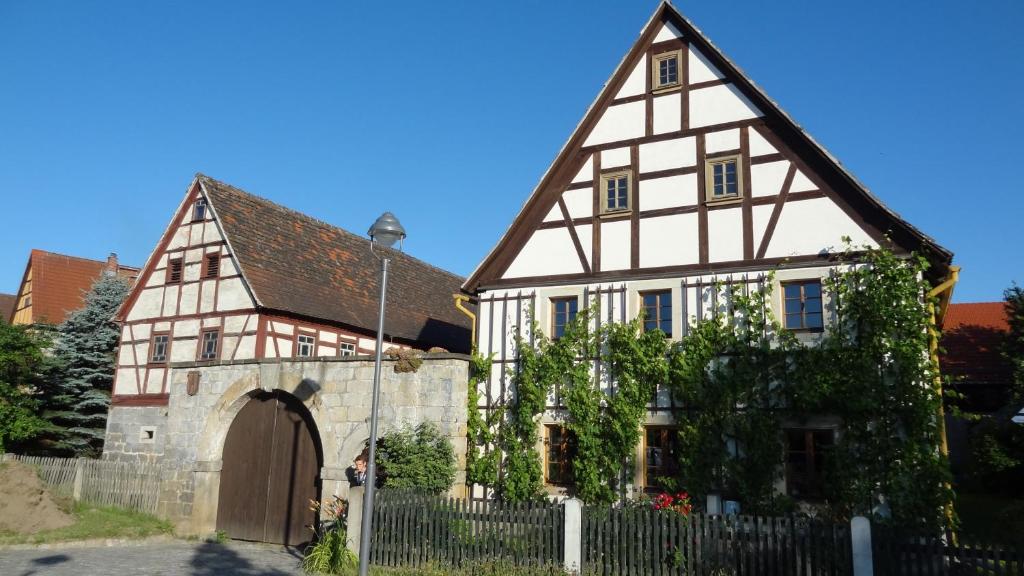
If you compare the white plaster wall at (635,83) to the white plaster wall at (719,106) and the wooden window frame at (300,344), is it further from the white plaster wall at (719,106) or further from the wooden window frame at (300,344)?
the wooden window frame at (300,344)

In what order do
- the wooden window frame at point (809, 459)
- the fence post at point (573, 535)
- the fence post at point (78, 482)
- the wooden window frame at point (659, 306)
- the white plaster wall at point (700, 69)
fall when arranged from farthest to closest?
the fence post at point (78, 482) → the white plaster wall at point (700, 69) → the wooden window frame at point (659, 306) → the wooden window frame at point (809, 459) → the fence post at point (573, 535)

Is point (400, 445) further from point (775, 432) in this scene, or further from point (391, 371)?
point (775, 432)

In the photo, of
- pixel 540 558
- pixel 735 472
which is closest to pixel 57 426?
pixel 540 558

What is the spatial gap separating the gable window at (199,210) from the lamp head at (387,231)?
1515cm

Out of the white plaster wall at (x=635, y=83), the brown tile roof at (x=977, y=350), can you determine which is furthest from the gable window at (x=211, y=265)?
the brown tile roof at (x=977, y=350)

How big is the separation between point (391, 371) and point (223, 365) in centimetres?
484

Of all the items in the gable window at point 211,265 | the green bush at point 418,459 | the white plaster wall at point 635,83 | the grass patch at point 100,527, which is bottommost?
the grass patch at point 100,527

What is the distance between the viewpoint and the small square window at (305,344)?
21.3 metres

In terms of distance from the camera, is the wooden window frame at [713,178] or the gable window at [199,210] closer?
the wooden window frame at [713,178]

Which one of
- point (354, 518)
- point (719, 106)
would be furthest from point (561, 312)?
point (354, 518)

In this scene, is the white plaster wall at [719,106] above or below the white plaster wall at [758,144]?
above

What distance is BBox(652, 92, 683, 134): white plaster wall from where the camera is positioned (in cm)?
1527

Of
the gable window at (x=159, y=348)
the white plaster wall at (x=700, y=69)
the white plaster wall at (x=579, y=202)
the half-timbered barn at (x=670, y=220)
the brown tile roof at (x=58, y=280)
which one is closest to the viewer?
the half-timbered barn at (x=670, y=220)

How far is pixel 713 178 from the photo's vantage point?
576 inches
